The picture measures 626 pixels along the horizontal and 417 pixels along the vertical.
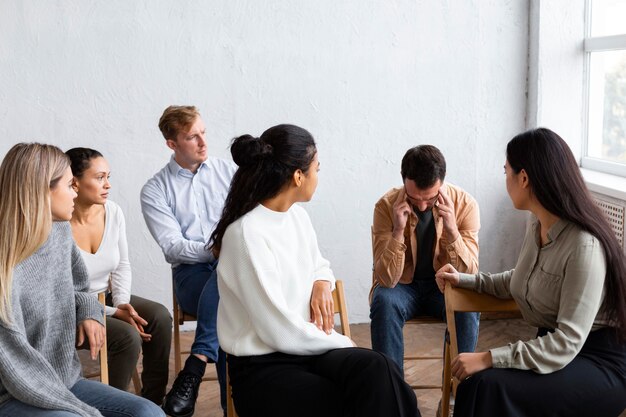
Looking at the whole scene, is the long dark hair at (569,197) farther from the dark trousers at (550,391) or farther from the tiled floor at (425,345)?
the tiled floor at (425,345)

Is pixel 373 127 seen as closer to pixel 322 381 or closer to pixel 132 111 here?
pixel 132 111

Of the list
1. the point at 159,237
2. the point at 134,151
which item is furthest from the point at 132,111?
the point at 159,237

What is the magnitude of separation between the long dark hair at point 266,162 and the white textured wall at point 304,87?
6.55 feet

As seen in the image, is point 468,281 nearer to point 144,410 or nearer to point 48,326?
point 144,410

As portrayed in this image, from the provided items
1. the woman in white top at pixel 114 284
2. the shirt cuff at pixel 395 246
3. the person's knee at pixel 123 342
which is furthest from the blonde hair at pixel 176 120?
the shirt cuff at pixel 395 246

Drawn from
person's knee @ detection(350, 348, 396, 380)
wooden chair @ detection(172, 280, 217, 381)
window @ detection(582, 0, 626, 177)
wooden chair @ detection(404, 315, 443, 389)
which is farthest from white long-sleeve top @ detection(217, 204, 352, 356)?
window @ detection(582, 0, 626, 177)

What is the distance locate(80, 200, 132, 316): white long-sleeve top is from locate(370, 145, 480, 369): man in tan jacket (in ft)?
3.44

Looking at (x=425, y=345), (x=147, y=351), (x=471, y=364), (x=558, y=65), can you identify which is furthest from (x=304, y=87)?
(x=471, y=364)

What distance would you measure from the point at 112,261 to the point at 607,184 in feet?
8.05

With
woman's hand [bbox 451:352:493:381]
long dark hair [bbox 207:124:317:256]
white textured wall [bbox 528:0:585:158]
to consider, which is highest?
white textured wall [bbox 528:0:585:158]

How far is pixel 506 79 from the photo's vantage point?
16.0 feet

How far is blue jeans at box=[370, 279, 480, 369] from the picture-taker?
340cm

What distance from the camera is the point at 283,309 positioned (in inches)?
99.3

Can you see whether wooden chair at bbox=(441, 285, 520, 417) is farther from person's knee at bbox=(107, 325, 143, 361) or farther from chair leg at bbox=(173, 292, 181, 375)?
chair leg at bbox=(173, 292, 181, 375)
